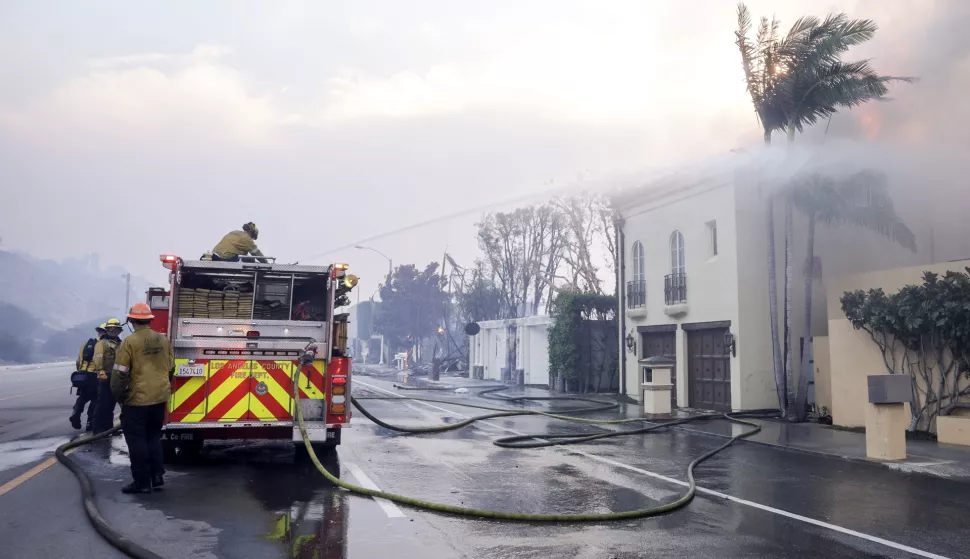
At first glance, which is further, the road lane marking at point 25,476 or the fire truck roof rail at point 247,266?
the fire truck roof rail at point 247,266

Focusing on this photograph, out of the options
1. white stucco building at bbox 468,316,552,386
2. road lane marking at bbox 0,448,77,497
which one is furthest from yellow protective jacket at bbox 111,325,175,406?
white stucco building at bbox 468,316,552,386

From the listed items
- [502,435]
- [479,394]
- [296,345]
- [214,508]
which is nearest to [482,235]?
[479,394]

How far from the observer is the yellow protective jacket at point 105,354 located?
1153 cm

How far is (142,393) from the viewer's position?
7336mm

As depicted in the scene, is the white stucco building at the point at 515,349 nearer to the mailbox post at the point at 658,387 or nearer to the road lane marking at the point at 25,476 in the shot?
the mailbox post at the point at 658,387

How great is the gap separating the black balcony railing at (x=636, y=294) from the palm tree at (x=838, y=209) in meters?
5.23

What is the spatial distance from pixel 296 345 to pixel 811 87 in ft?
40.5

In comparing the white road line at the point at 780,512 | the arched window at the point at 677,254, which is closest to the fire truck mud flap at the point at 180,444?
the white road line at the point at 780,512

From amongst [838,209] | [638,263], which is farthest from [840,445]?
[638,263]

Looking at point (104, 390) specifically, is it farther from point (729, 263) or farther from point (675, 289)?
point (675, 289)

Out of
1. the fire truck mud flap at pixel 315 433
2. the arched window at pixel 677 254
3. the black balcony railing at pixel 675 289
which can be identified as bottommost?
the fire truck mud flap at pixel 315 433

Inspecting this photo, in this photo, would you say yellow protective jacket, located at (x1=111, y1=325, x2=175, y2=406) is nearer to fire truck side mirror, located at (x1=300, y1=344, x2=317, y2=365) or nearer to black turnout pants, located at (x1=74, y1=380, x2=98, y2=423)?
fire truck side mirror, located at (x1=300, y1=344, x2=317, y2=365)

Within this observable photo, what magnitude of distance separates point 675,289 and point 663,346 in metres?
2.05

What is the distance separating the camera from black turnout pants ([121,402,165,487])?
7.21 m
